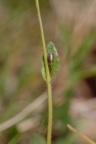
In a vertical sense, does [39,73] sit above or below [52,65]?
above

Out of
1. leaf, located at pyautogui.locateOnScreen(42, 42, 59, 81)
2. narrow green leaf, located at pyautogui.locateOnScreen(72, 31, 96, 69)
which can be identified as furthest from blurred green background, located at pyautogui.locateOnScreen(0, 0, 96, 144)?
leaf, located at pyautogui.locateOnScreen(42, 42, 59, 81)

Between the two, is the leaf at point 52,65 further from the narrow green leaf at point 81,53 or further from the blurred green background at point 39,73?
the narrow green leaf at point 81,53

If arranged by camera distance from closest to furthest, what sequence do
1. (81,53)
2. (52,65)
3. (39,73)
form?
(52,65), (81,53), (39,73)

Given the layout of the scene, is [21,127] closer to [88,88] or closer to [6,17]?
[88,88]

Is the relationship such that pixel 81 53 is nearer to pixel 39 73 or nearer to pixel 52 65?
pixel 39 73

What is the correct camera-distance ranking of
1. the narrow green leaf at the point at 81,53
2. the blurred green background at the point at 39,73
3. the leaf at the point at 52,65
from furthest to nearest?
the narrow green leaf at the point at 81,53
the blurred green background at the point at 39,73
the leaf at the point at 52,65

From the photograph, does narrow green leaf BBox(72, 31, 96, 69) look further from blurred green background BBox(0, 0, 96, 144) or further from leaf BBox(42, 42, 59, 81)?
leaf BBox(42, 42, 59, 81)

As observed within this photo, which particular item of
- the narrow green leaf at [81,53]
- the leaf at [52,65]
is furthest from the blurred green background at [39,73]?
the leaf at [52,65]

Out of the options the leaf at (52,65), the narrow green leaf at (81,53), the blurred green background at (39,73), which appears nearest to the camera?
the leaf at (52,65)

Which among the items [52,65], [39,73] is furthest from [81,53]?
[52,65]
